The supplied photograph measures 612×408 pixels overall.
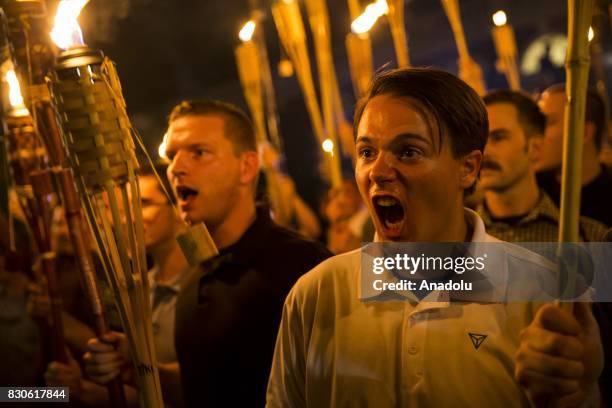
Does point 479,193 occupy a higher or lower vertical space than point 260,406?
→ higher

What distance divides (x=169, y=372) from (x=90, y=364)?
511 millimetres

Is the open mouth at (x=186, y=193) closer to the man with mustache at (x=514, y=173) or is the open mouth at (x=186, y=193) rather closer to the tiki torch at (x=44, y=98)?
the tiki torch at (x=44, y=98)

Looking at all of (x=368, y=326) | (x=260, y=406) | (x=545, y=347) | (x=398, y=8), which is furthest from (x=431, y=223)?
(x=398, y=8)

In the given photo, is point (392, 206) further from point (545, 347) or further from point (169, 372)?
point (169, 372)

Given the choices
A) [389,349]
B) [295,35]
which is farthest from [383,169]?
[295,35]

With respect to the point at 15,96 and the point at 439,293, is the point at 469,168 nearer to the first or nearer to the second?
the point at 439,293

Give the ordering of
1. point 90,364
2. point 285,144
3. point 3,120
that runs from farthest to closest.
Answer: point 285,144, point 3,120, point 90,364

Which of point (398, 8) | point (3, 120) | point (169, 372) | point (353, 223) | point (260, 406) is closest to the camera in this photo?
point (260, 406)

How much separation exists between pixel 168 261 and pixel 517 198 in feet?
4.28

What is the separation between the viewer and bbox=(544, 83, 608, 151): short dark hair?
295cm

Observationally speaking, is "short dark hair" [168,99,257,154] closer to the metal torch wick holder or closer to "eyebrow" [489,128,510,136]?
the metal torch wick holder

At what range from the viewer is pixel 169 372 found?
7.39ft

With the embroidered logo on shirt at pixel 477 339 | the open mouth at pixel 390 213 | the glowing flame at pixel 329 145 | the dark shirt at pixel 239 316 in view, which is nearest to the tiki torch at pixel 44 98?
the dark shirt at pixel 239 316

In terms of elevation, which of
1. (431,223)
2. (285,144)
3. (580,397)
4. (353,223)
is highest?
(285,144)
